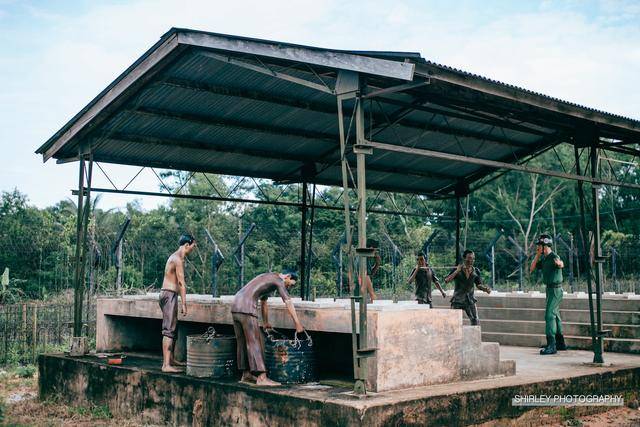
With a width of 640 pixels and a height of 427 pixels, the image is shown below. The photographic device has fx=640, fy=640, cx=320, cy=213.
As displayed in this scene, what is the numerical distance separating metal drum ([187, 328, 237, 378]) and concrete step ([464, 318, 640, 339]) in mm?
6817

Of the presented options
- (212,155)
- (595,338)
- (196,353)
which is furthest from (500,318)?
(196,353)

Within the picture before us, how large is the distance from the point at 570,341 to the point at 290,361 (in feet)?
24.7

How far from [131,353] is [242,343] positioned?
187 inches

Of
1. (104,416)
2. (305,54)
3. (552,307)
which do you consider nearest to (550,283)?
(552,307)

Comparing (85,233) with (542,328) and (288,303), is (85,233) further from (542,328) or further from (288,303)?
(542,328)

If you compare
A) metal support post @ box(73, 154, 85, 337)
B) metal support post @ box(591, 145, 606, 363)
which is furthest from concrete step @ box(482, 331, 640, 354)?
metal support post @ box(73, 154, 85, 337)

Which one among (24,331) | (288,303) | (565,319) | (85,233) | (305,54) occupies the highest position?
(305,54)

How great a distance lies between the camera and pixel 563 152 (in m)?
44.3

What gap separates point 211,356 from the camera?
352 inches

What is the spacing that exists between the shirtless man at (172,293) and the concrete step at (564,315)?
27.2ft

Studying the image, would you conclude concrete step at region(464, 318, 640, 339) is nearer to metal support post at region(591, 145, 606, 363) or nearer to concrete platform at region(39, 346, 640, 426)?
concrete platform at region(39, 346, 640, 426)

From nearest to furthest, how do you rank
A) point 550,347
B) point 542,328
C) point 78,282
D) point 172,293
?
point 172,293 → point 78,282 → point 550,347 → point 542,328

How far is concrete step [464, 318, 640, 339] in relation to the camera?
12.9 meters

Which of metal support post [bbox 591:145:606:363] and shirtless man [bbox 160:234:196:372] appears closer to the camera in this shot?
shirtless man [bbox 160:234:196:372]
